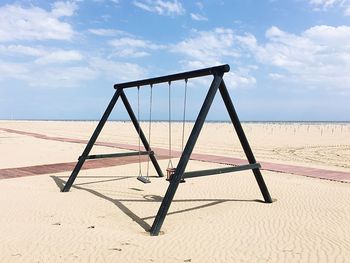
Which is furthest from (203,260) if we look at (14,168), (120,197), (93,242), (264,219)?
(14,168)

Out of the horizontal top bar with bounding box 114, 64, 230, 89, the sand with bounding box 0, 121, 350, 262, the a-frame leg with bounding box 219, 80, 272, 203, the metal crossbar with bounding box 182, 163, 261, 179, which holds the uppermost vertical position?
the horizontal top bar with bounding box 114, 64, 230, 89

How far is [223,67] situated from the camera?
5.52m

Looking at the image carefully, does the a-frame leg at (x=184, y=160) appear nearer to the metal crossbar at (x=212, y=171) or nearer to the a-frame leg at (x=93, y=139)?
the metal crossbar at (x=212, y=171)

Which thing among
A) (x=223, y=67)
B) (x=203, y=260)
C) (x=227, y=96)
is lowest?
(x=203, y=260)

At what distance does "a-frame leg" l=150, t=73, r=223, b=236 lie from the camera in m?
4.99

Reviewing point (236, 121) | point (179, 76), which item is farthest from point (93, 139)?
point (236, 121)

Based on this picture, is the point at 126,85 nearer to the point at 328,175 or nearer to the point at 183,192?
the point at 183,192

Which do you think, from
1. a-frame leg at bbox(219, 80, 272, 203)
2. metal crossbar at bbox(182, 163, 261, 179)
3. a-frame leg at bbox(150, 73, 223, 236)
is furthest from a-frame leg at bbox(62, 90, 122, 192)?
a-frame leg at bbox(150, 73, 223, 236)

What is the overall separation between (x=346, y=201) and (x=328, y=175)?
3083 millimetres

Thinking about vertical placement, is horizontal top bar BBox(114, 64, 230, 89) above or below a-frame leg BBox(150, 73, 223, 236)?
above

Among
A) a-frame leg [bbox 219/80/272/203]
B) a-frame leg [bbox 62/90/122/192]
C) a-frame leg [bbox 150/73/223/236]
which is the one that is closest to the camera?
a-frame leg [bbox 150/73/223/236]

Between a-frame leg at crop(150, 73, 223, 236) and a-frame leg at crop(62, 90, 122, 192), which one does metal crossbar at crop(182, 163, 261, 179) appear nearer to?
a-frame leg at crop(150, 73, 223, 236)

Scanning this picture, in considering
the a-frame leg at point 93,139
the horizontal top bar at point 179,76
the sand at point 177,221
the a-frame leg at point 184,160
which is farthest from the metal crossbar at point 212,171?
the a-frame leg at point 93,139

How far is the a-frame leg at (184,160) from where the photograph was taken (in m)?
4.99
